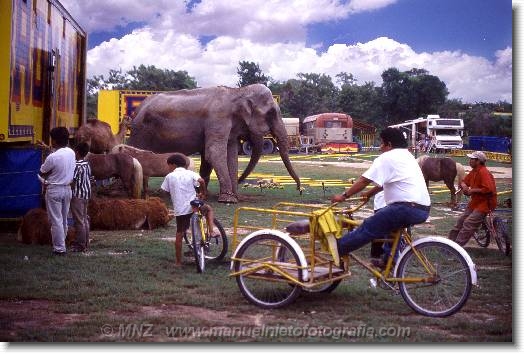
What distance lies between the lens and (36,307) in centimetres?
608

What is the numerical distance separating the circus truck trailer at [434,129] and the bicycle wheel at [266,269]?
2.25 m

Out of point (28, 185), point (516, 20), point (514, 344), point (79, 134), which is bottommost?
point (514, 344)

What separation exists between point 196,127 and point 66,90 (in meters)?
4.12

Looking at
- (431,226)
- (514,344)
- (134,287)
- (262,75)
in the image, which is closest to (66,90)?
(262,75)

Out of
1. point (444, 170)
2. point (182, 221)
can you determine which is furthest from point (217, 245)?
point (444, 170)

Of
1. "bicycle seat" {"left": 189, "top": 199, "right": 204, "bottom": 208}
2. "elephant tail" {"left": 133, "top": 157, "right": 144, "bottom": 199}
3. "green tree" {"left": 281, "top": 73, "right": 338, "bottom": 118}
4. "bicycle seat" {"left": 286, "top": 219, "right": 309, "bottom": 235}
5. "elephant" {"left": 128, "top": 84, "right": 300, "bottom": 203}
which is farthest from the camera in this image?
"elephant" {"left": 128, "top": 84, "right": 300, "bottom": 203}

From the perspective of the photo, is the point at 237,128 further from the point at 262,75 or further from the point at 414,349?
the point at 414,349

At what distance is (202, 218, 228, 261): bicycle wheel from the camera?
805 cm

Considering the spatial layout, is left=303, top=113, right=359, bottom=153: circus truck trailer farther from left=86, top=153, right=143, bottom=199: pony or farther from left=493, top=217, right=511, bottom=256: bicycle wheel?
left=86, top=153, right=143, bottom=199: pony

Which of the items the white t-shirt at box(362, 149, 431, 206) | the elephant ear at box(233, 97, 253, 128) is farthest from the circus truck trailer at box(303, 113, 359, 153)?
the white t-shirt at box(362, 149, 431, 206)

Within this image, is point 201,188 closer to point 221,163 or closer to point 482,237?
point 482,237

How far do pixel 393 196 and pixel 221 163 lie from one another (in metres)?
9.11

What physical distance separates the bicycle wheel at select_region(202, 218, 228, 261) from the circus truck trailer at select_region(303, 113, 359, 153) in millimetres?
2324

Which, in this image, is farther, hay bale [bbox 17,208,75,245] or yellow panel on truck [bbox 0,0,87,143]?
hay bale [bbox 17,208,75,245]
